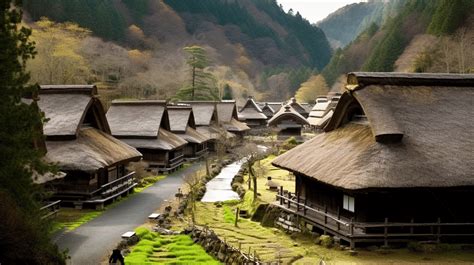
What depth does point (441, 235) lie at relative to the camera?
60.3 feet

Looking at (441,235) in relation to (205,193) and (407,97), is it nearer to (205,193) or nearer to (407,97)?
(407,97)

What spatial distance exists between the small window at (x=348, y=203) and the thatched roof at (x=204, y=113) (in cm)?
4029

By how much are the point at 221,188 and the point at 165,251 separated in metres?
16.5

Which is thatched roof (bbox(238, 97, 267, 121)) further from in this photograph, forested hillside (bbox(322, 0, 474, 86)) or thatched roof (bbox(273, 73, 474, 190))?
thatched roof (bbox(273, 73, 474, 190))

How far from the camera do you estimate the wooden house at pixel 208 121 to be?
5777cm

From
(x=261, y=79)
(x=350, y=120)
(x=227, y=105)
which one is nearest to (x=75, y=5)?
(x=227, y=105)

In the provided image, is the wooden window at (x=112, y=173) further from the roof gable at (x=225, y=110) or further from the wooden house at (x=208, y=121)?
the roof gable at (x=225, y=110)

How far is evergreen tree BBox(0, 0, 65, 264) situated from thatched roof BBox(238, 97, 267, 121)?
71.8m

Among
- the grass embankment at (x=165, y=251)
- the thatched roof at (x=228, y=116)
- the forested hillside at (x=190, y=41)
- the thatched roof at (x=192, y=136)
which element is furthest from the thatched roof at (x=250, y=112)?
the grass embankment at (x=165, y=251)

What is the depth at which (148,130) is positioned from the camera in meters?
41.8

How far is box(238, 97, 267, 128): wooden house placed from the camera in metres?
85.7

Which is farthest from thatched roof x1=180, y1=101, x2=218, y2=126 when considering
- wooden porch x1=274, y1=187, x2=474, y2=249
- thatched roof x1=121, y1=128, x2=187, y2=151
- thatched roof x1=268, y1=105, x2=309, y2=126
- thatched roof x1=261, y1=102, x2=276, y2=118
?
wooden porch x1=274, y1=187, x2=474, y2=249

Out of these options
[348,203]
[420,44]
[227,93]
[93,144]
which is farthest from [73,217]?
[227,93]

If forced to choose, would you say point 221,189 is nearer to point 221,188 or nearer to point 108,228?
point 221,188
